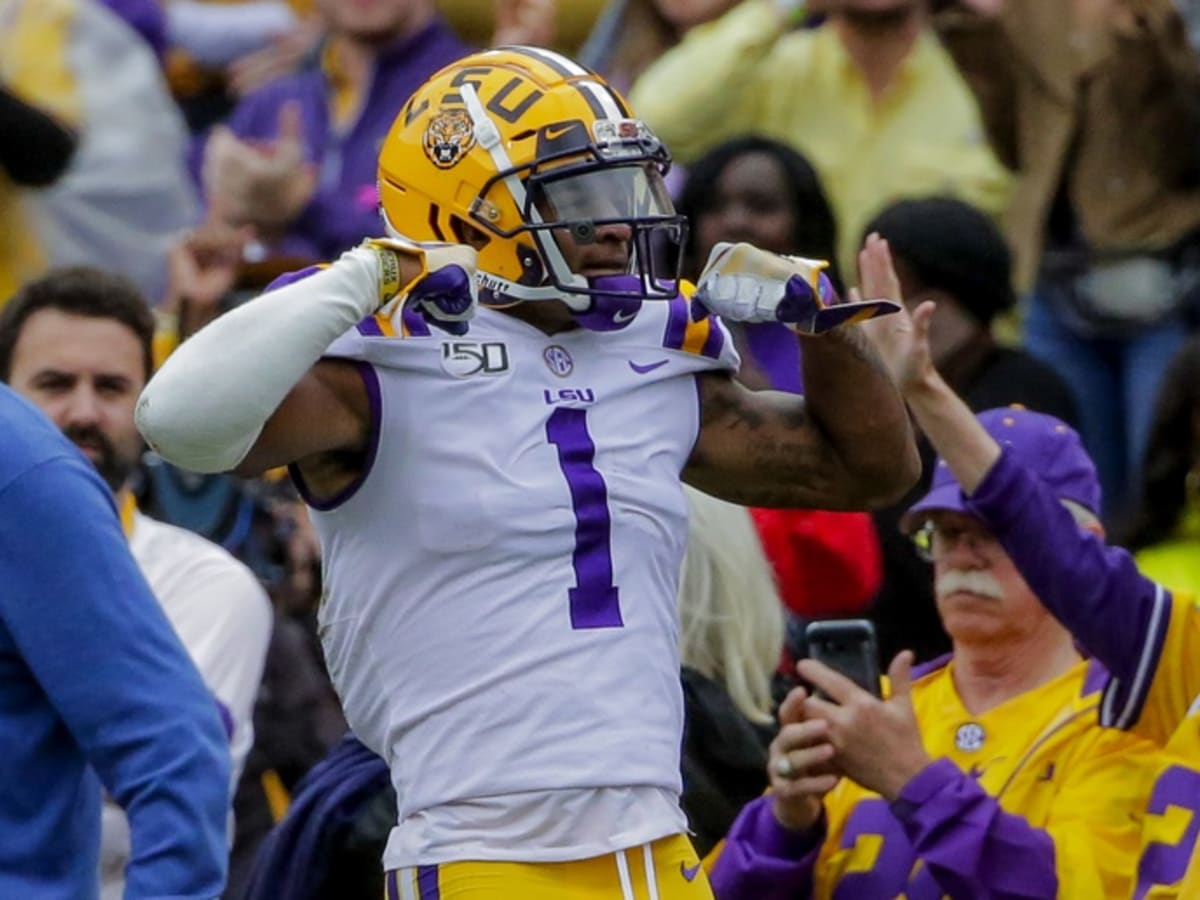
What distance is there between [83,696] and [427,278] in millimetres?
772

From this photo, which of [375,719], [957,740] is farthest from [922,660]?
[375,719]

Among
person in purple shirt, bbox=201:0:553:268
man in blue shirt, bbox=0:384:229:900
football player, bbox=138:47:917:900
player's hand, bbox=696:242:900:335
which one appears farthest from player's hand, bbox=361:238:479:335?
person in purple shirt, bbox=201:0:553:268

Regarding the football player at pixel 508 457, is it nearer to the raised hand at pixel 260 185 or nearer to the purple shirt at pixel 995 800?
the purple shirt at pixel 995 800

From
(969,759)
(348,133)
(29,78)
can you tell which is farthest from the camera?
(29,78)

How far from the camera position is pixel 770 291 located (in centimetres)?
412

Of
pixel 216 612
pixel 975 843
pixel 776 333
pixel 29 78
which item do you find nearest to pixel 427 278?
pixel 975 843

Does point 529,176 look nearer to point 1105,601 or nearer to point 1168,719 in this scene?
point 1105,601

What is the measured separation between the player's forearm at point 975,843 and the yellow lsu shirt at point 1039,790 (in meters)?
0.05

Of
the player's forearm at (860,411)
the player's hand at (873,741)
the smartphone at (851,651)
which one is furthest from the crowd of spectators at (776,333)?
the player's forearm at (860,411)

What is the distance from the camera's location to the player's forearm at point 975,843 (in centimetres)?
469

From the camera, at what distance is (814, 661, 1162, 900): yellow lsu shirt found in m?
4.75

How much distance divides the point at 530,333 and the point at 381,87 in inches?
174

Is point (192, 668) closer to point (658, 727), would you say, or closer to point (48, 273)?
point (658, 727)

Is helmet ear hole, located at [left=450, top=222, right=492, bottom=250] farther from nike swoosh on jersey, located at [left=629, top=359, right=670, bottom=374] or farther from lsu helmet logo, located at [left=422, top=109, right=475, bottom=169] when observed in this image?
nike swoosh on jersey, located at [left=629, top=359, right=670, bottom=374]
